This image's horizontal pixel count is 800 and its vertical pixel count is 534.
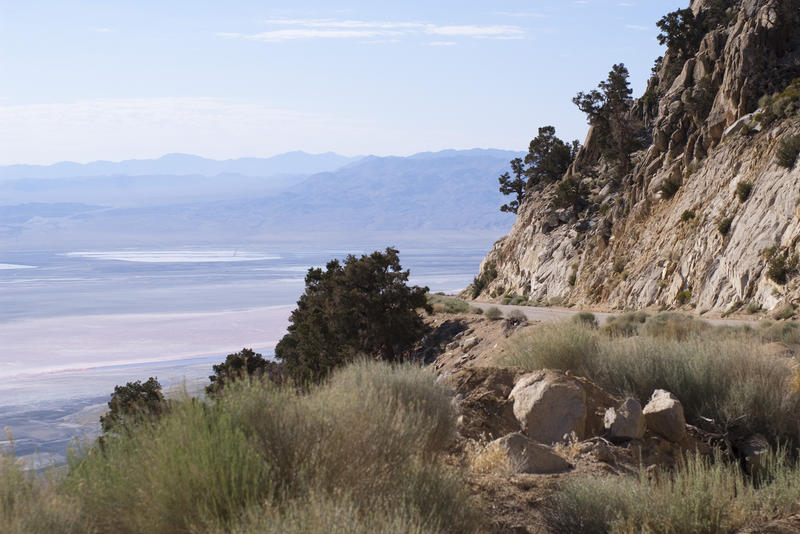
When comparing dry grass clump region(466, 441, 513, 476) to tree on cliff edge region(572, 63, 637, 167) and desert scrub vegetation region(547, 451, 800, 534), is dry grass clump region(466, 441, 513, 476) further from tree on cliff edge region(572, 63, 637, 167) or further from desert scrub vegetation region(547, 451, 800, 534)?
tree on cliff edge region(572, 63, 637, 167)

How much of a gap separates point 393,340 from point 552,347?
2007 cm

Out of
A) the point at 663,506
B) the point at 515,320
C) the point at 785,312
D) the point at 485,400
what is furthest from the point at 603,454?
the point at 515,320

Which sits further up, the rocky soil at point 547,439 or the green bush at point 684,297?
the rocky soil at point 547,439

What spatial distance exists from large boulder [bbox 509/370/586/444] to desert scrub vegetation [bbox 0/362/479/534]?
3.41 m

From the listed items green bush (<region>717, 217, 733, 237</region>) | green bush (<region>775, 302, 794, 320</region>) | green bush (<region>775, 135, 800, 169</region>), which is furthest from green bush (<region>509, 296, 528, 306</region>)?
green bush (<region>775, 302, 794, 320</region>)

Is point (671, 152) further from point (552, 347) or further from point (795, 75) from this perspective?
point (552, 347)

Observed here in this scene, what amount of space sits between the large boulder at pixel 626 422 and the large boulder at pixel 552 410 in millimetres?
351

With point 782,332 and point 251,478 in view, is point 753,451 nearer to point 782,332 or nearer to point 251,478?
point 251,478

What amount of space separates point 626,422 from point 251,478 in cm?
581

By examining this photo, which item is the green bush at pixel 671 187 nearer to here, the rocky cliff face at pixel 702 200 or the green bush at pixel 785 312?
the rocky cliff face at pixel 702 200

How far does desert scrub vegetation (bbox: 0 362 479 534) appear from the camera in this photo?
210 inches

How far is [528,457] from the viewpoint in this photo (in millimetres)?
8789

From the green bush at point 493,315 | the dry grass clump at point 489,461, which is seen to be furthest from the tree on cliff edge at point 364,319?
the dry grass clump at point 489,461

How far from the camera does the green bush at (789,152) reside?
3000 centimetres
